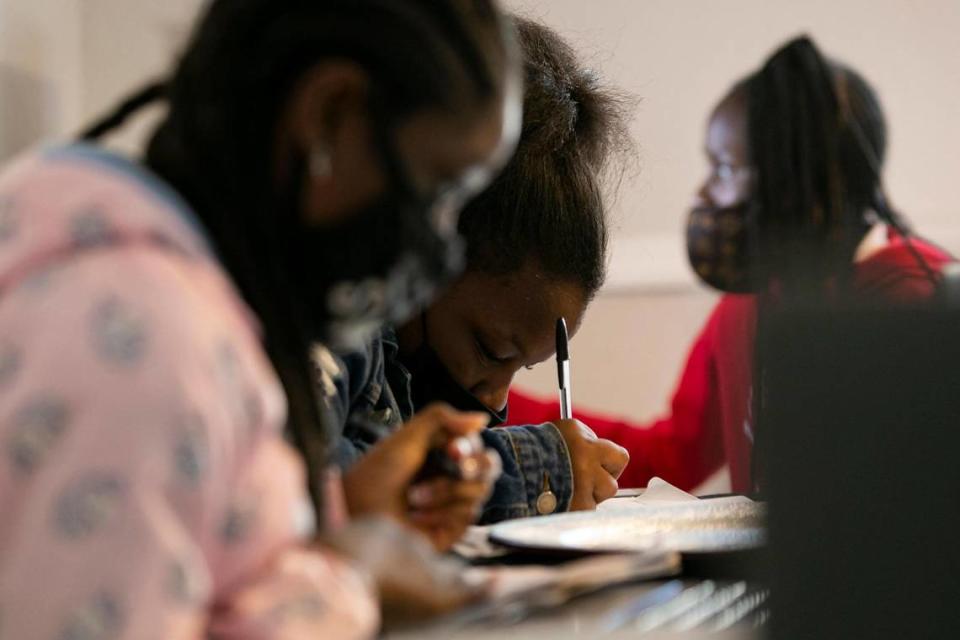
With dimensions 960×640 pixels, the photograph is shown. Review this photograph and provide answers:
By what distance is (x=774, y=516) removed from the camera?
54 cm

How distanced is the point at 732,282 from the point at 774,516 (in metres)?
1.57

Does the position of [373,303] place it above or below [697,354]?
above

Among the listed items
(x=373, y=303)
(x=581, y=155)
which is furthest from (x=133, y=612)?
(x=581, y=155)

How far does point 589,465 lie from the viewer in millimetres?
1143

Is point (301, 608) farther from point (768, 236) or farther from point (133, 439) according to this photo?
point (768, 236)

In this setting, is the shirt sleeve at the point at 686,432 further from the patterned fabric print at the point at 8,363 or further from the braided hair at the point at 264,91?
the patterned fabric print at the point at 8,363

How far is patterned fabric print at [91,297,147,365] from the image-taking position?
412mm

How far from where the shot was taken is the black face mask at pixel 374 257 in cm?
54

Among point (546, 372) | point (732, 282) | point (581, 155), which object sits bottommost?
point (546, 372)

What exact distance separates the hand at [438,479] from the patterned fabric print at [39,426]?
0.33m

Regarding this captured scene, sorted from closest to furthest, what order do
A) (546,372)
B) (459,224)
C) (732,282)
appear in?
(459,224) → (732,282) → (546,372)

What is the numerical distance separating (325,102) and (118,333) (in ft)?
0.49

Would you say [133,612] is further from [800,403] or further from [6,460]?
[800,403]

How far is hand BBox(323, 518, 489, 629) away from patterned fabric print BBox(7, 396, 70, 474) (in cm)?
17
